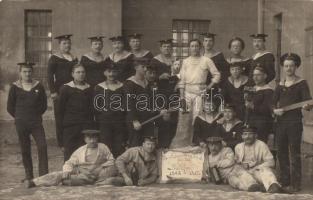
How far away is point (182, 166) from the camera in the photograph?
671 centimetres

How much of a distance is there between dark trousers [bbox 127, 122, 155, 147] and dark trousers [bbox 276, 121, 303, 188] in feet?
5.52

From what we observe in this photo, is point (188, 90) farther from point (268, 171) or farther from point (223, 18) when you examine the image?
point (223, 18)

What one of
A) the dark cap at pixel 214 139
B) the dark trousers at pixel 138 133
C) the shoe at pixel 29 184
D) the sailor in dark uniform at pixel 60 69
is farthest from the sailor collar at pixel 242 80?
the shoe at pixel 29 184

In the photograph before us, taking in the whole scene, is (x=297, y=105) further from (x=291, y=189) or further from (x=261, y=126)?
(x=291, y=189)

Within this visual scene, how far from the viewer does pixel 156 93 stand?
7.18m

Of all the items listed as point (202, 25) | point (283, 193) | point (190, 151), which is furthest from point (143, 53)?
point (202, 25)

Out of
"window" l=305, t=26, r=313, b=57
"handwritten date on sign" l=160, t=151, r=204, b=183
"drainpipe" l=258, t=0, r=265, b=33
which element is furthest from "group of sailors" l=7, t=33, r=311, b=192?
"drainpipe" l=258, t=0, r=265, b=33

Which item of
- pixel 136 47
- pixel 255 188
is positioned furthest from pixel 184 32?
pixel 255 188

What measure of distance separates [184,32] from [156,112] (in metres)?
6.89

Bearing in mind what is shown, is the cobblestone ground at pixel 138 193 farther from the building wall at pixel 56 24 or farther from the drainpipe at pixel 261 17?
the drainpipe at pixel 261 17

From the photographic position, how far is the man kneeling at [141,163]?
6.50m

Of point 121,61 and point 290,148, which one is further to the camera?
point 121,61

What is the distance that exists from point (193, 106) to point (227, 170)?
113cm

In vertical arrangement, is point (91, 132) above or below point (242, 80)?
below
